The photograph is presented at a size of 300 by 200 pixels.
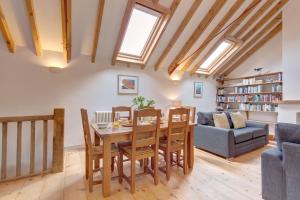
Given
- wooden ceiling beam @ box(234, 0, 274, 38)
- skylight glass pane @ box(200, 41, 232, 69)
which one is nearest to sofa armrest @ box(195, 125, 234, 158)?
skylight glass pane @ box(200, 41, 232, 69)

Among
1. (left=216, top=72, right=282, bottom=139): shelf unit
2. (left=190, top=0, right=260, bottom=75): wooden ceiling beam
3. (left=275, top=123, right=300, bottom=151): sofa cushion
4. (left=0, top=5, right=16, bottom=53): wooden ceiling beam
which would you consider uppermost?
(left=190, top=0, right=260, bottom=75): wooden ceiling beam

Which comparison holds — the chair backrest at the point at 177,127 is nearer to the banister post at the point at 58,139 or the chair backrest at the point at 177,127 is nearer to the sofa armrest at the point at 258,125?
the banister post at the point at 58,139

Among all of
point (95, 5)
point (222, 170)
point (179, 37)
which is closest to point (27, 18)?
point (95, 5)

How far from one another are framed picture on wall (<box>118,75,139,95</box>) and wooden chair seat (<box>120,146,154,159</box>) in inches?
100

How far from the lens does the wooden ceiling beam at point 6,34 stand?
2.84 meters

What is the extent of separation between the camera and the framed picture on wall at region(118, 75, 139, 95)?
4609mm

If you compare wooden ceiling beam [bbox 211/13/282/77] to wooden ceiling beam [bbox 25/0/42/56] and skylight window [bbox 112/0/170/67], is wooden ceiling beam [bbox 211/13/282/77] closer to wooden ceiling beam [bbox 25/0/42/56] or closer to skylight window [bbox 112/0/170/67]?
skylight window [bbox 112/0/170/67]

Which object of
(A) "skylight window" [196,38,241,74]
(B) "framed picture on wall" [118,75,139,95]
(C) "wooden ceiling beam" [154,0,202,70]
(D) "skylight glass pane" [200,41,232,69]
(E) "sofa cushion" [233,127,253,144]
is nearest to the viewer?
(E) "sofa cushion" [233,127,253,144]

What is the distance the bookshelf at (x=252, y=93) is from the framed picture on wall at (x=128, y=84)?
3836 millimetres

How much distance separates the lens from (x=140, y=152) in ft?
7.24

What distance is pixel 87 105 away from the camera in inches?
166

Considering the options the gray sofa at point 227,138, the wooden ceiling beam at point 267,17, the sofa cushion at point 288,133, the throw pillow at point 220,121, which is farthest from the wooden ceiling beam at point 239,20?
the sofa cushion at point 288,133

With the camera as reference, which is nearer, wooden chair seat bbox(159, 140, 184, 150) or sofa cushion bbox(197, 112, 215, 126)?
wooden chair seat bbox(159, 140, 184, 150)

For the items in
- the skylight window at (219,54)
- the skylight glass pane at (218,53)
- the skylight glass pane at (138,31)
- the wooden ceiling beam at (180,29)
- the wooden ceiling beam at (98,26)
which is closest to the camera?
the wooden ceiling beam at (98,26)
